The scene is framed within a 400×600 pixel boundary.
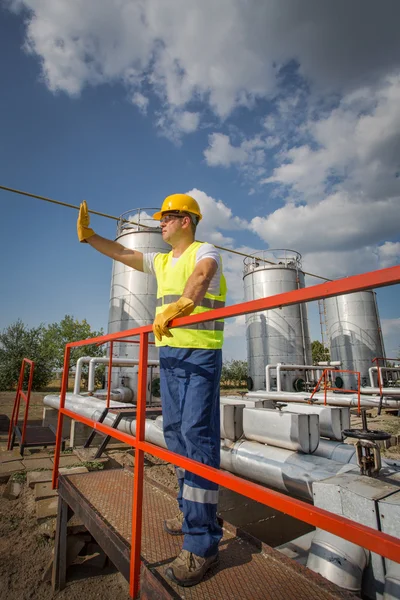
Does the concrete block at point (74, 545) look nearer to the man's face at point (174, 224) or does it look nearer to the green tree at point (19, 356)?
the man's face at point (174, 224)

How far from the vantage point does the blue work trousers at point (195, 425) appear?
1.86m

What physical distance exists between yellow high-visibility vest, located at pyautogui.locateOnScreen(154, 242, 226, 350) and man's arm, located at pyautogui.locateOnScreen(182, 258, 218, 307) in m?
0.13

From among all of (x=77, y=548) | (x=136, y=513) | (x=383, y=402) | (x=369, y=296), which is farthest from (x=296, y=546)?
(x=369, y=296)

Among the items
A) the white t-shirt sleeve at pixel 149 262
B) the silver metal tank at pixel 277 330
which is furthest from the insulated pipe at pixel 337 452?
the silver metal tank at pixel 277 330

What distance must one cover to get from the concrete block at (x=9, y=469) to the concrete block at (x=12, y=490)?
241mm

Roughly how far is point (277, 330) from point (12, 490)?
10922mm

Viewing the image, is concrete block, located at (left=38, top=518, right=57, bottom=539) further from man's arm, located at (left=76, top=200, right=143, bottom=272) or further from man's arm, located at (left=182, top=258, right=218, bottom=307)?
man's arm, located at (left=182, top=258, right=218, bottom=307)

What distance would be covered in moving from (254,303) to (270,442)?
2.75m

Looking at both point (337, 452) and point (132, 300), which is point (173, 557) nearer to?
point (337, 452)

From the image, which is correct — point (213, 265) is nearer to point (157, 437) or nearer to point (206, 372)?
point (206, 372)

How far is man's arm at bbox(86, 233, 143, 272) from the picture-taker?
9.22ft

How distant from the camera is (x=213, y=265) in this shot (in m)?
2.02

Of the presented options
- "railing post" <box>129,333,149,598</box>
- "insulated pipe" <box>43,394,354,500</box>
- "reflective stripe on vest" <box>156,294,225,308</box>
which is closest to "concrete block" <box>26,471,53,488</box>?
"insulated pipe" <box>43,394,354,500</box>

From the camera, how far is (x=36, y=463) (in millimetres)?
5355
